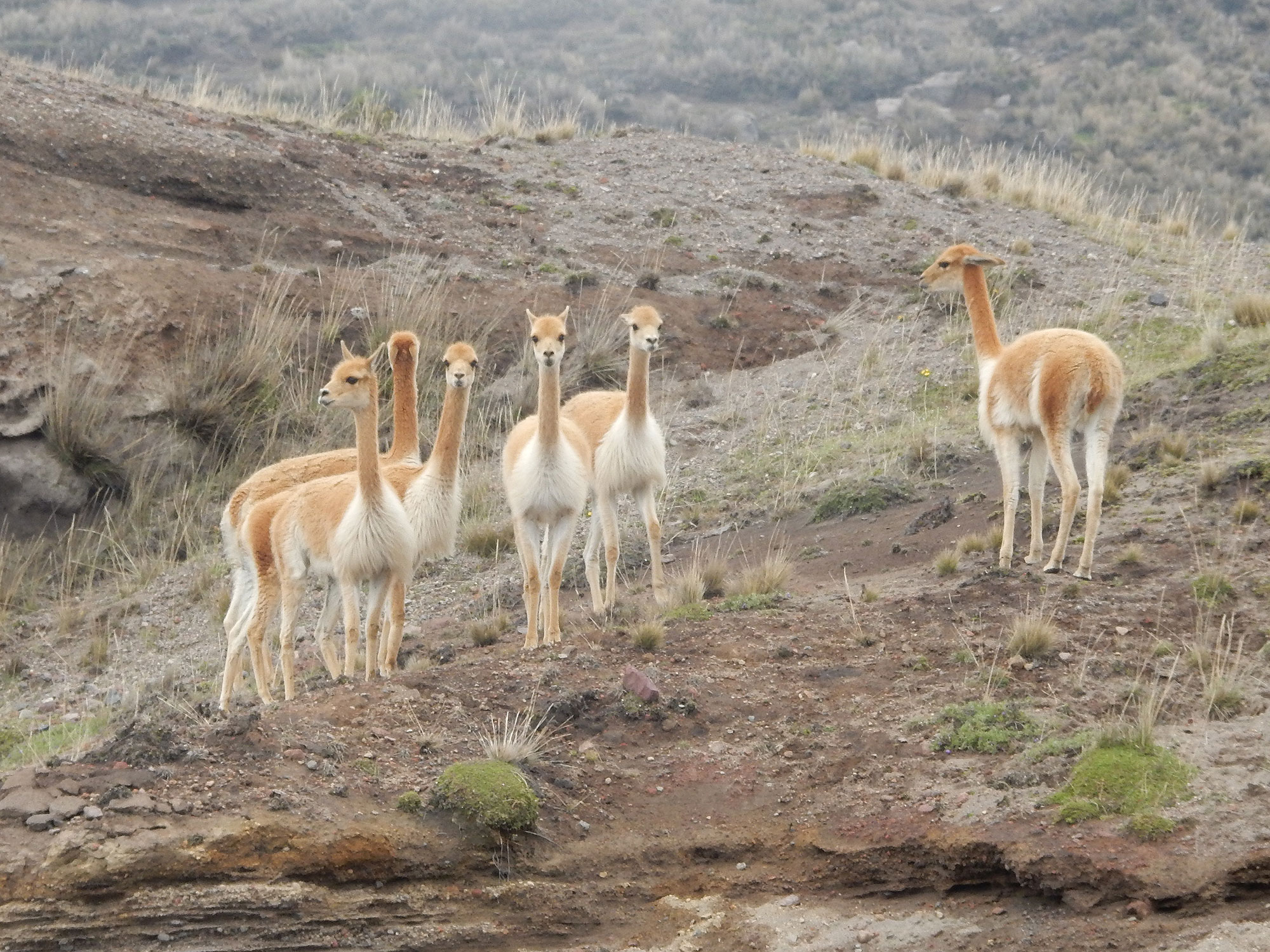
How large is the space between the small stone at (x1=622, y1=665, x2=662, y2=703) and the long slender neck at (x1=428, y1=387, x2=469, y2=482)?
1725 millimetres

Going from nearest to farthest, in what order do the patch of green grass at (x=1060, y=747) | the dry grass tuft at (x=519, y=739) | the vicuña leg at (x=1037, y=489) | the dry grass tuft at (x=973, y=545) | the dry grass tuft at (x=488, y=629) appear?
the patch of green grass at (x=1060, y=747) → the dry grass tuft at (x=519, y=739) → the vicuña leg at (x=1037, y=489) → the dry grass tuft at (x=488, y=629) → the dry grass tuft at (x=973, y=545)

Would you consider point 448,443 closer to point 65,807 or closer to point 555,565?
point 555,565

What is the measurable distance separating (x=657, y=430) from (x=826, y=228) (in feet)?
32.7

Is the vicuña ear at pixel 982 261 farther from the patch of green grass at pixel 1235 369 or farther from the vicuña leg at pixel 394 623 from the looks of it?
the vicuña leg at pixel 394 623

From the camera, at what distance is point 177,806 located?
20.1ft

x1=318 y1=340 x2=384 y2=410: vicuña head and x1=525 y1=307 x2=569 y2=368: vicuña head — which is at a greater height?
x1=525 y1=307 x2=569 y2=368: vicuña head

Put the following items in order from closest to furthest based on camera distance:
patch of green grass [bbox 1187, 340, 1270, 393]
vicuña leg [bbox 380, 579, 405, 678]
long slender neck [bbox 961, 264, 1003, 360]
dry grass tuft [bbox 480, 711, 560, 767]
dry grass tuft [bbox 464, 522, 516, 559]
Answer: dry grass tuft [bbox 480, 711, 560, 767] < vicuña leg [bbox 380, 579, 405, 678] < long slender neck [bbox 961, 264, 1003, 360] < patch of green grass [bbox 1187, 340, 1270, 393] < dry grass tuft [bbox 464, 522, 516, 559]

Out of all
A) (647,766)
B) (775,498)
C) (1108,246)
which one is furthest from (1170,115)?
(647,766)

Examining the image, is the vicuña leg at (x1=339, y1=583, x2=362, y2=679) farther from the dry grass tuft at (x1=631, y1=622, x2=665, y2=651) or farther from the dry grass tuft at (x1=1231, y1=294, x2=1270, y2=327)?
the dry grass tuft at (x1=1231, y1=294, x2=1270, y2=327)

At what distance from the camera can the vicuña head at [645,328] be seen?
934 cm

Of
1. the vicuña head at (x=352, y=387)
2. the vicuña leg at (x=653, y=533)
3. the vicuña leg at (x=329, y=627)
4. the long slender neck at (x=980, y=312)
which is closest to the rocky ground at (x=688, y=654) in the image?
the vicuña leg at (x=329, y=627)

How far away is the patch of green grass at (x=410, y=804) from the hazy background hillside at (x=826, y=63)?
1228 inches

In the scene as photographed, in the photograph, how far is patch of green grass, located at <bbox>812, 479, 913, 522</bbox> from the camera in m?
12.1

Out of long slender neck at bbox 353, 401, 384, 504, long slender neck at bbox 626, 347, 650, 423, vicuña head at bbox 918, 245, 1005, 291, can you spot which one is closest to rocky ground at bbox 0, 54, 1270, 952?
long slender neck at bbox 353, 401, 384, 504
